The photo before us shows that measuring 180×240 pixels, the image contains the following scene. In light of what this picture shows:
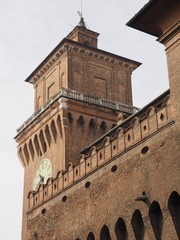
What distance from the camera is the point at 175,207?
16.5m

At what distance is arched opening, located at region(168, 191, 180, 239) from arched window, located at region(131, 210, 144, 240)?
157cm

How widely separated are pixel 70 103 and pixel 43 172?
12.7 feet

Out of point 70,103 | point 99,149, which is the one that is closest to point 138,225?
point 99,149

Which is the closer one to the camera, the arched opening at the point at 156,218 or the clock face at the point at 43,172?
the arched opening at the point at 156,218

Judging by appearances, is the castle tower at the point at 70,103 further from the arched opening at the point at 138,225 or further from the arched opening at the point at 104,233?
the arched opening at the point at 138,225

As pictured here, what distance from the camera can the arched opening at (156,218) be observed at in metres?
16.9

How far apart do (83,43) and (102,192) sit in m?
16.1

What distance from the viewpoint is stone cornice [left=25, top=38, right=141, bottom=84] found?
3241 centimetres

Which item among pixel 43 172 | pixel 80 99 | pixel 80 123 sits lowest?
pixel 43 172

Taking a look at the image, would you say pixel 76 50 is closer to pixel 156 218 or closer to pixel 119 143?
pixel 119 143

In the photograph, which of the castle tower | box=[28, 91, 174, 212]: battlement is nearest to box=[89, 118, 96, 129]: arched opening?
the castle tower

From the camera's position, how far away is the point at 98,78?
33062 millimetres

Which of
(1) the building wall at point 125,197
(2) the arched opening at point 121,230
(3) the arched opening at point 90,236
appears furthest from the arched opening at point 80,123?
(2) the arched opening at point 121,230

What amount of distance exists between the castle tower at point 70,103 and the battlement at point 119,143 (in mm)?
5131
